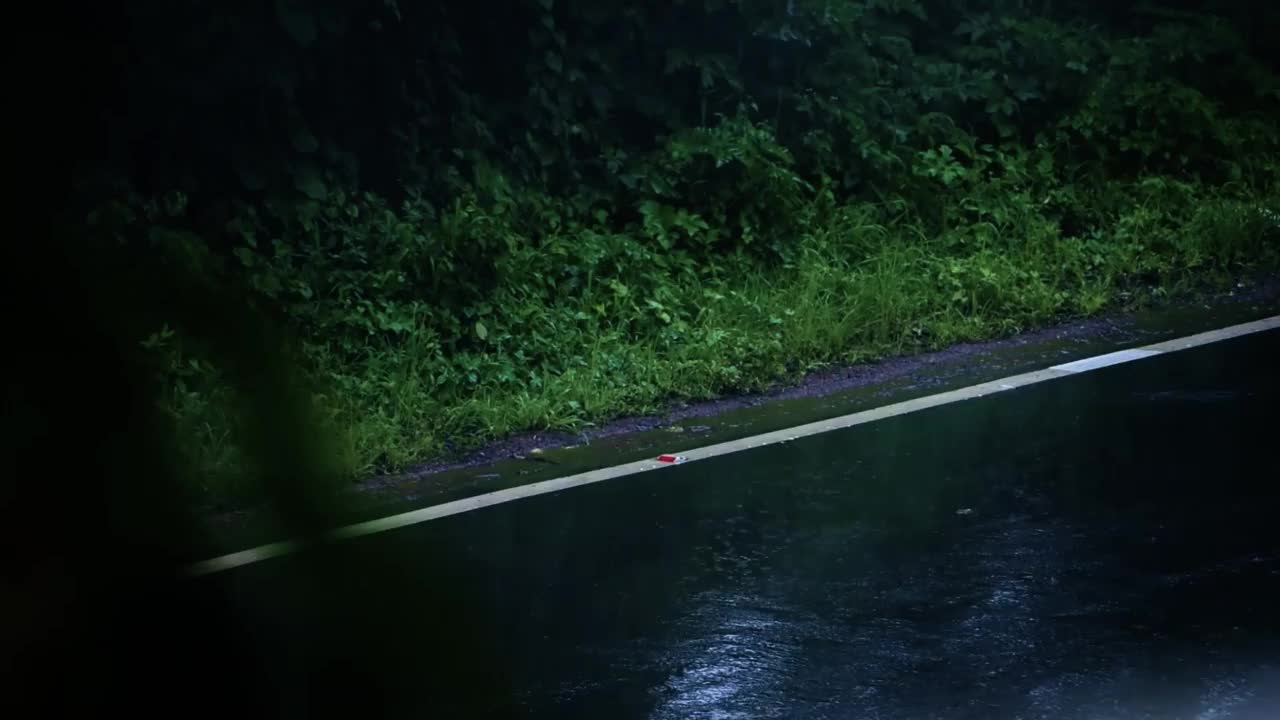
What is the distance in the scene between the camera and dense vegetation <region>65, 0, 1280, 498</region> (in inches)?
289

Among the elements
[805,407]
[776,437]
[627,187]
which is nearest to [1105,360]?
[805,407]

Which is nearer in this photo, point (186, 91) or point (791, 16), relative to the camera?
point (186, 91)

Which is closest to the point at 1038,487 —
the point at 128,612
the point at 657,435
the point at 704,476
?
the point at 704,476

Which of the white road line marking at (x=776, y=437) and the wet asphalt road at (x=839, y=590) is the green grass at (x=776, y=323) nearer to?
the white road line marking at (x=776, y=437)

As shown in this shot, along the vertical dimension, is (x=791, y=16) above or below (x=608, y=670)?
above

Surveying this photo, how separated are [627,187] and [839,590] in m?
4.96

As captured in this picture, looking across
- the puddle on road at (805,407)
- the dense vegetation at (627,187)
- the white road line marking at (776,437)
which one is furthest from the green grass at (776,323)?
the white road line marking at (776,437)

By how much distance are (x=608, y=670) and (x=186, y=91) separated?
5.14m

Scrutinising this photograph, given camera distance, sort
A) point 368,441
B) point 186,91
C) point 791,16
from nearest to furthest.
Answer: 1. point 368,441
2. point 186,91
3. point 791,16

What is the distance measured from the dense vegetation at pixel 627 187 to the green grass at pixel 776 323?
20mm

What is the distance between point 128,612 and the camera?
14.3ft

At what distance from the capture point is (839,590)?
4621mm

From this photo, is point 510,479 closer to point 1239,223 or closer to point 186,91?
point 186,91

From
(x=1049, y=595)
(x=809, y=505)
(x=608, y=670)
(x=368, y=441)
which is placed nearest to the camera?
(x=608, y=670)
